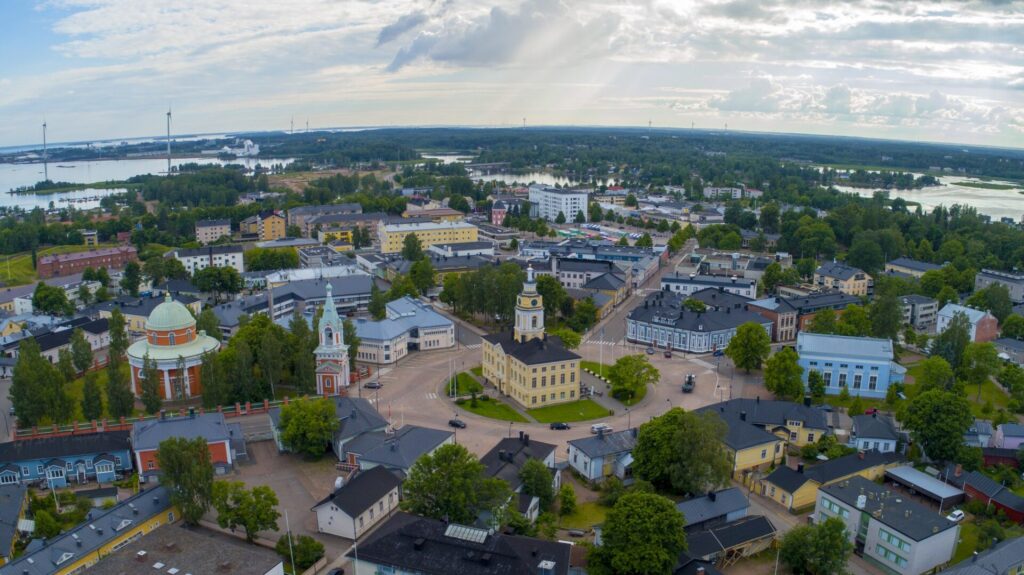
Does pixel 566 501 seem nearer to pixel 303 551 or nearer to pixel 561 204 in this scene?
pixel 303 551

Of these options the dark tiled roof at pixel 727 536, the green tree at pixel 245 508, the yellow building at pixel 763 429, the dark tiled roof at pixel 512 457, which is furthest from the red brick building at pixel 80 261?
the dark tiled roof at pixel 727 536

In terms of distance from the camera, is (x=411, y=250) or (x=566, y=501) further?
(x=411, y=250)

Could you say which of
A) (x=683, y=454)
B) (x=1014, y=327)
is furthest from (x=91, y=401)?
(x=1014, y=327)

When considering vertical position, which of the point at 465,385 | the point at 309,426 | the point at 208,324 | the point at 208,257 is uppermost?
the point at 208,257

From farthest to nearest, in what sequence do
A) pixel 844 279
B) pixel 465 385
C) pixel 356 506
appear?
pixel 844 279, pixel 465 385, pixel 356 506

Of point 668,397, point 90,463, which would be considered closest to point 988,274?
point 668,397

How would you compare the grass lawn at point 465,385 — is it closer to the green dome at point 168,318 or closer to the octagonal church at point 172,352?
the octagonal church at point 172,352

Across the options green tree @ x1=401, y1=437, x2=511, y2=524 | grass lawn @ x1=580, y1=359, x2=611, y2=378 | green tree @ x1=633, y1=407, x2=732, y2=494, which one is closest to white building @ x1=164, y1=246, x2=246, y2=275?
grass lawn @ x1=580, y1=359, x2=611, y2=378
